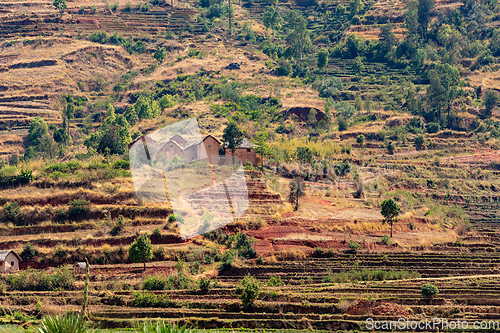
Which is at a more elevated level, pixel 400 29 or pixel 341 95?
pixel 400 29

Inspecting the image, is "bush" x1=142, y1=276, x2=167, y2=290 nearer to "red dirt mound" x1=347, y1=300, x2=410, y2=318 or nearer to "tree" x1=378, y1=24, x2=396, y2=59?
"red dirt mound" x1=347, y1=300, x2=410, y2=318

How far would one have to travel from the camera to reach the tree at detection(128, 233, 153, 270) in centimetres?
3100

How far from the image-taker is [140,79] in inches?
2815

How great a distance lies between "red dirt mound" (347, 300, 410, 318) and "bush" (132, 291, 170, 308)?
28.2 feet

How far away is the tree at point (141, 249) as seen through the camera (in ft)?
102

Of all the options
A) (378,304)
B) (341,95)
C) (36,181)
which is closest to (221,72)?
(341,95)

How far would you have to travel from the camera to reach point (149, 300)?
27203mm

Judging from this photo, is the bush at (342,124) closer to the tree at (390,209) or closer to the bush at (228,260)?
the tree at (390,209)

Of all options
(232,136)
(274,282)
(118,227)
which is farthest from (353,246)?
(232,136)

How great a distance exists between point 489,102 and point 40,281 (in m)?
51.1

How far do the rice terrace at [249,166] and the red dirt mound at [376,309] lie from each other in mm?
85

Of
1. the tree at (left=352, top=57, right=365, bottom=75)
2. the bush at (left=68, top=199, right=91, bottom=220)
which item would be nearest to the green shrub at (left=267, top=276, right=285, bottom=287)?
the bush at (left=68, top=199, right=91, bottom=220)

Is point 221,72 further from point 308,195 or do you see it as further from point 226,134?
point 308,195

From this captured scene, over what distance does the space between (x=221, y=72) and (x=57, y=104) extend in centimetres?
2002
